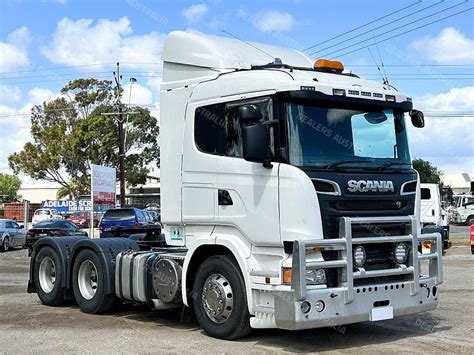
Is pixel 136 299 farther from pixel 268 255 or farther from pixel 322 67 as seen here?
pixel 322 67

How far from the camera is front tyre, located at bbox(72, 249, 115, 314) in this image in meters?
9.83

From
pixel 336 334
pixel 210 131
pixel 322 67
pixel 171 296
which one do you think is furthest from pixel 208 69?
pixel 336 334

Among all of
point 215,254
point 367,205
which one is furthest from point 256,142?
point 215,254

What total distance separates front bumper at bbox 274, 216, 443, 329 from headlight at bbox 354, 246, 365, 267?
8 cm

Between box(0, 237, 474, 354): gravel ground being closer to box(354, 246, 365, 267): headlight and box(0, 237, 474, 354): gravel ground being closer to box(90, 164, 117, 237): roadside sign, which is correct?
box(354, 246, 365, 267): headlight

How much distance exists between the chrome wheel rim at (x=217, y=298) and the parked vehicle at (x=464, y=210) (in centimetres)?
3959

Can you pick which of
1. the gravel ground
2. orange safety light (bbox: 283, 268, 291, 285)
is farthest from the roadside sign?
orange safety light (bbox: 283, 268, 291, 285)

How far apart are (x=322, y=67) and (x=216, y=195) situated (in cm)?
223

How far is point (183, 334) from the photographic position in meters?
8.45

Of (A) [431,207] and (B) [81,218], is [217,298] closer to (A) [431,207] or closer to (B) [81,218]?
(A) [431,207]

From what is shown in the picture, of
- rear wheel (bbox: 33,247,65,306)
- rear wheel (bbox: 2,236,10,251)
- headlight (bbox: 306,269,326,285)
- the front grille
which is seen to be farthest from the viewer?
rear wheel (bbox: 2,236,10,251)

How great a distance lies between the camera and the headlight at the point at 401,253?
25.4ft

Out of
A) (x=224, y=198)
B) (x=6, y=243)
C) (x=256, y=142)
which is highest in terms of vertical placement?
(x=256, y=142)

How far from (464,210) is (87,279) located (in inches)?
1532
